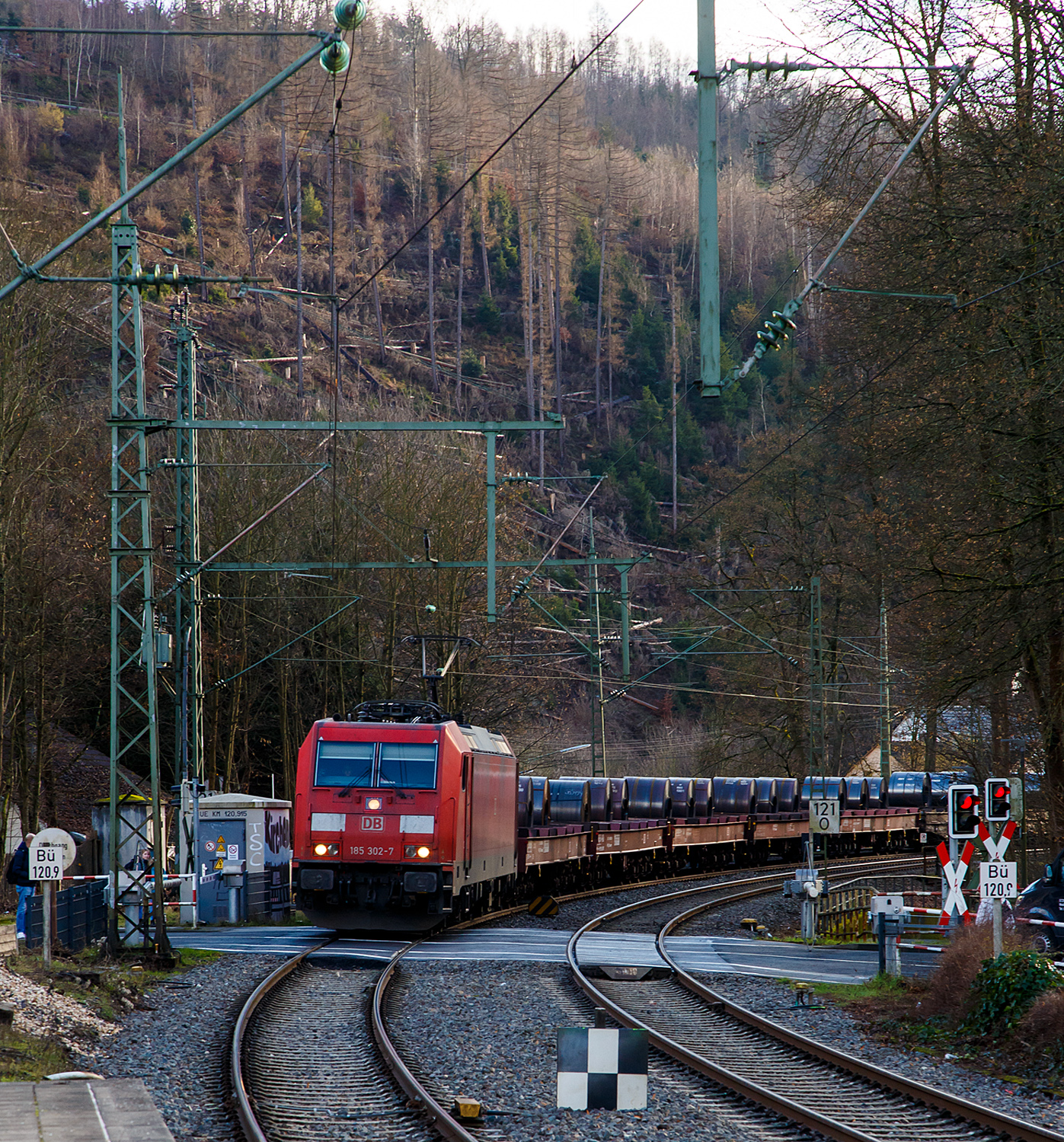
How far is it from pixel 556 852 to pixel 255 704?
1373cm

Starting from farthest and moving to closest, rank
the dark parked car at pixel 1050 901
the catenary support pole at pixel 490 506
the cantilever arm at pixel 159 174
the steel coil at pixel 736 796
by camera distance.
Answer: the steel coil at pixel 736 796 → the catenary support pole at pixel 490 506 → the dark parked car at pixel 1050 901 → the cantilever arm at pixel 159 174

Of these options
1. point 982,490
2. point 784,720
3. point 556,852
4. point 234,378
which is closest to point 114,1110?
point 982,490

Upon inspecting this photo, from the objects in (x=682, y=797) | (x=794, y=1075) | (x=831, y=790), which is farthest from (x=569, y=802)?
(x=794, y=1075)

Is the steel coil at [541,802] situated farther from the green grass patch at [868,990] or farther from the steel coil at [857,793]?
the green grass patch at [868,990]

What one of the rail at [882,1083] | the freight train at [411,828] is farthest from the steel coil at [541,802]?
the rail at [882,1083]

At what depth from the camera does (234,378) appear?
5512 cm

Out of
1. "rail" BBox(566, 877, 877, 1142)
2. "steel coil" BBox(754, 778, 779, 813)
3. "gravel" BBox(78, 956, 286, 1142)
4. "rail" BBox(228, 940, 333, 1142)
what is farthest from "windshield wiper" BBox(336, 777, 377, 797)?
"steel coil" BBox(754, 778, 779, 813)

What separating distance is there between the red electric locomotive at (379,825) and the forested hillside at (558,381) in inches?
140

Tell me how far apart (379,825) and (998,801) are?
9.16 meters

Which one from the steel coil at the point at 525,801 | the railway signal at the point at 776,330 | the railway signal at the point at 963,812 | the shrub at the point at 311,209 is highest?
the shrub at the point at 311,209

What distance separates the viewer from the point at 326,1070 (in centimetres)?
1037

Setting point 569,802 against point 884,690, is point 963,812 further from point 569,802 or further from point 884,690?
point 884,690

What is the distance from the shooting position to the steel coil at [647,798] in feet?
124

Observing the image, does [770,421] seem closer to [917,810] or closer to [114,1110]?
[917,810]
